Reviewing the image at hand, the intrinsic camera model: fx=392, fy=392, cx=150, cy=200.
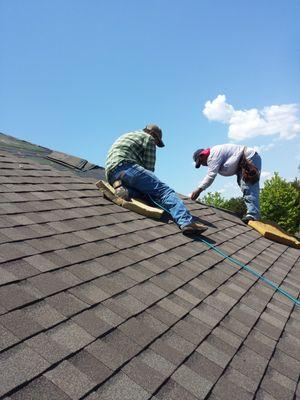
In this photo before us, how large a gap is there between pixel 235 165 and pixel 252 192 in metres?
0.61

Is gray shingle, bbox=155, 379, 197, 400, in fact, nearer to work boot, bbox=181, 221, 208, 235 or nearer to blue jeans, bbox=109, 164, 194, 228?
work boot, bbox=181, 221, 208, 235

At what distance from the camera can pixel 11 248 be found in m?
2.64


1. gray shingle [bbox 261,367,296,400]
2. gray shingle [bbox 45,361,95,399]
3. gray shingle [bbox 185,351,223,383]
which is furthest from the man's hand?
gray shingle [bbox 45,361,95,399]

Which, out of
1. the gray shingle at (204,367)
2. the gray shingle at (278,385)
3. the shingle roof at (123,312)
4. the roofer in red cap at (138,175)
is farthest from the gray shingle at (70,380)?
the roofer in red cap at (138,175)

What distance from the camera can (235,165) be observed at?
6.92 metres

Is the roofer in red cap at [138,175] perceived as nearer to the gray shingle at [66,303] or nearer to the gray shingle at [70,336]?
the gray shingle at [66,303]

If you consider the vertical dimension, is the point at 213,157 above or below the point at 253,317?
above

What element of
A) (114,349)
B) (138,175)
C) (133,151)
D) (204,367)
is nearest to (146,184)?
(138,175)

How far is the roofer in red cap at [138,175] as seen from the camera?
16.3 feet

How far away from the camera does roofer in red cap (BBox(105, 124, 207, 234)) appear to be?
4.98 metres

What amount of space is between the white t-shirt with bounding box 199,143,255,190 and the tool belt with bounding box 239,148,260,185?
9 cm

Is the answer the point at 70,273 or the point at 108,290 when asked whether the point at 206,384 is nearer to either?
the point at 108,290

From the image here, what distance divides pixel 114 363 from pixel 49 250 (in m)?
1.17

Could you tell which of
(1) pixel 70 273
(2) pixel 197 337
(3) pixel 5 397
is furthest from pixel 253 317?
(3) pixel 5 397
